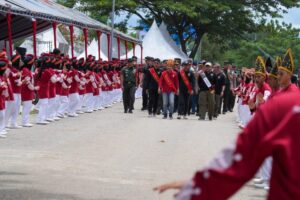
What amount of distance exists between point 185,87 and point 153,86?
129 cm

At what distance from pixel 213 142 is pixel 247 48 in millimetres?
72988

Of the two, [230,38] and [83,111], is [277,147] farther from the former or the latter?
[230,38]

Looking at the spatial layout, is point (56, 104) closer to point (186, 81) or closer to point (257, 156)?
point (186, 81)

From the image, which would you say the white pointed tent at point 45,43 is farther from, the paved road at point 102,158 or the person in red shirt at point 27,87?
the paved road at point 102,158

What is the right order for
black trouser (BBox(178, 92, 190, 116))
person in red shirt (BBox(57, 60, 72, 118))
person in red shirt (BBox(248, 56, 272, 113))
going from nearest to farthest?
1. person in red shirt (BBox(248, 56, 272, 113))
2. person in red shirt (BBox(57, 60, 72, 118))
3. black trouser (BBox(178, 92, 190, 116))

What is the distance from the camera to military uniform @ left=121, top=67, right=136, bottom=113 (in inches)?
984

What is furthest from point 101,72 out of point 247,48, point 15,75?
point 247,48

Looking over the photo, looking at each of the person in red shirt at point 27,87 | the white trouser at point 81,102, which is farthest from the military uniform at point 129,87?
the person in red shirt at point 27,87

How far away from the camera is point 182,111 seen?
77.7ft

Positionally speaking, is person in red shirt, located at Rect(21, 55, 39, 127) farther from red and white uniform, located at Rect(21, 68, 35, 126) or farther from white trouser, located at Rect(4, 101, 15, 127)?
white trouser, located at Rect(4, 101, 15, 127)

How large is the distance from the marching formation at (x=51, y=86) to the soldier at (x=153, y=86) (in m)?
1.91

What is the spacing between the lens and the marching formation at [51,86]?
53.9ft

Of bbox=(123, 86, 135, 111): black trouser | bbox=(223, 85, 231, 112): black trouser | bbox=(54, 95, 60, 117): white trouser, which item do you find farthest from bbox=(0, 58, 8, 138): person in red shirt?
bbox=(223, 85, 231, 112): black trouser

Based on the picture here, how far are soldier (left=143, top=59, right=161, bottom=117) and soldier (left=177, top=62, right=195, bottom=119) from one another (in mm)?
909
